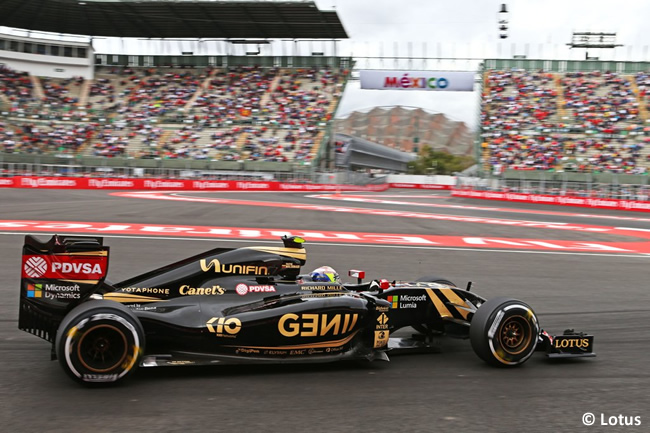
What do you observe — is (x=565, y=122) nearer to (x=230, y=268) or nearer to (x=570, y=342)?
(x=570, y=342)

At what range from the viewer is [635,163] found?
35.7 m

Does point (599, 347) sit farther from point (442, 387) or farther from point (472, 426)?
point (472, 426)

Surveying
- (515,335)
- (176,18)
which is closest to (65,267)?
(515,335)

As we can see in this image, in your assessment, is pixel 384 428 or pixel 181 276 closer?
pixel 384 428

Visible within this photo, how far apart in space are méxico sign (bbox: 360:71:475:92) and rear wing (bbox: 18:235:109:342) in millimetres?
42590

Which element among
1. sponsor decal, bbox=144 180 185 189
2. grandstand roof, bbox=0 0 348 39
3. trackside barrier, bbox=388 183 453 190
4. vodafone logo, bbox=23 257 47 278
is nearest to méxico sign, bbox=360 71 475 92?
grandstand roof, bbox=0 0 348 39

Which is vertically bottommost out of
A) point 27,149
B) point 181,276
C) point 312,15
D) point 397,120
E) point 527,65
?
point 181,276

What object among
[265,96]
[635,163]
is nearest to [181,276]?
[635,163]

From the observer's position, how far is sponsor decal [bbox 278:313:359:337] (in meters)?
4.43

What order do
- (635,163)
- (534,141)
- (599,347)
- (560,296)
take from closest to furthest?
(599,347) < (560,296) < (635,163) < (534,141)

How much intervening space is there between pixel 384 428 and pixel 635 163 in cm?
3695

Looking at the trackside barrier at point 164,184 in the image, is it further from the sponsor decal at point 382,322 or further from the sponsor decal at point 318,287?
the sponsor decal at point 382,322

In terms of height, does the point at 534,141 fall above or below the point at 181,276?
above

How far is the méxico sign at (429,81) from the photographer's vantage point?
44938 millimetres
